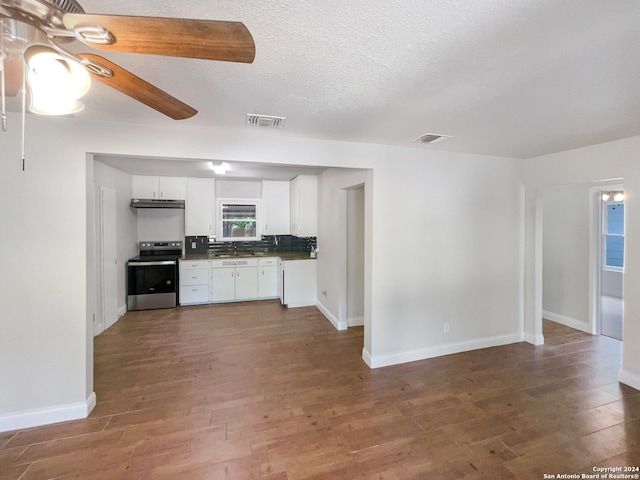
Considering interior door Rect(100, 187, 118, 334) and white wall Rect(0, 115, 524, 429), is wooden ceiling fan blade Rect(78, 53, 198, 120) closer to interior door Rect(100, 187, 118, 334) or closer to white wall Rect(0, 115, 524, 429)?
white wall Rect(0, 115, 524, 429)

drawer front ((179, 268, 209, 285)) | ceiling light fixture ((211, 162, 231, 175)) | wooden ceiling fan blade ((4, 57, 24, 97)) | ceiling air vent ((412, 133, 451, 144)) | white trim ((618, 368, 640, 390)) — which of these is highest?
ceiling light fixture ((211, 162, 231, 175))

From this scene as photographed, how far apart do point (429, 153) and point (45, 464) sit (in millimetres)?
4222

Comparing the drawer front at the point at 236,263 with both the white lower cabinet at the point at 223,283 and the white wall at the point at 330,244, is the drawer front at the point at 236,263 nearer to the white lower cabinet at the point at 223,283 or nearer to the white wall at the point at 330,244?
the white lower cabinet at the point at 223,283

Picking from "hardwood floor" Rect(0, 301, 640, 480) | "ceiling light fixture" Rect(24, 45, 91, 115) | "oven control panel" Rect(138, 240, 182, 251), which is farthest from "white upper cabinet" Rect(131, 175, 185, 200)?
"ceiling light fixture" Rect(24, 45, 91, 115)

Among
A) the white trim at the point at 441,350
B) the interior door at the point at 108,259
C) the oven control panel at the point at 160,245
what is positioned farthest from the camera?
the oven control panel at the point at 160,245

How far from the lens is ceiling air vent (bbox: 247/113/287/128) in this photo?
222 cm

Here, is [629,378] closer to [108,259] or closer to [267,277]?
[267,277]

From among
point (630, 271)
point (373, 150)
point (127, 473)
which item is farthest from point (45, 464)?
point (630, 271)

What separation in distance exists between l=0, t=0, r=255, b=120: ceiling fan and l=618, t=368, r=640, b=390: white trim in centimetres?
424

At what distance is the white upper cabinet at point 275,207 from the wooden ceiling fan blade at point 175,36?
491 centimetres

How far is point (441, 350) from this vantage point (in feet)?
11.3

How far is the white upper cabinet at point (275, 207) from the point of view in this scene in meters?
5.81

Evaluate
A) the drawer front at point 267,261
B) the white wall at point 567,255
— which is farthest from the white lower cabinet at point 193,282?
the white wall at point 567,255

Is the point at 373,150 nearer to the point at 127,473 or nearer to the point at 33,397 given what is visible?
the point at 127,473
